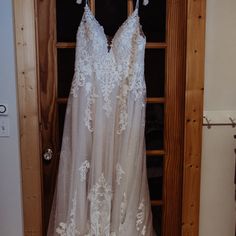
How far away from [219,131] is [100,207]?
2.41ft

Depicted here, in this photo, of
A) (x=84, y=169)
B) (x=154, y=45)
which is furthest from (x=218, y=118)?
(x=84, y=169)

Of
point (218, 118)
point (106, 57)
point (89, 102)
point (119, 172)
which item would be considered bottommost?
point (119, 172)

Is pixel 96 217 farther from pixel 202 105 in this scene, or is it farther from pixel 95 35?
pixel 95 35

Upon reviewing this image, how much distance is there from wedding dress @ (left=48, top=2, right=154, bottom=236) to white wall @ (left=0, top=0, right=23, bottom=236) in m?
0.22

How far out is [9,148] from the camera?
63.9 inches

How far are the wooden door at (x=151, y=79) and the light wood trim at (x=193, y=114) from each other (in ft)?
0.17

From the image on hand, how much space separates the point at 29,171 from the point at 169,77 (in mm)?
869

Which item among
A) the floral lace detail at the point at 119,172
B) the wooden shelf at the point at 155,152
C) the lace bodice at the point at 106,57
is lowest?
the floral lace detail at the point at 119,172

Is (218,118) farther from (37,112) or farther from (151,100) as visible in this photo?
(37,112)

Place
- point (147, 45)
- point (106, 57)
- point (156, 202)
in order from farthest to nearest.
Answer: point (156, 202), point (147, 45), point (106, 57)

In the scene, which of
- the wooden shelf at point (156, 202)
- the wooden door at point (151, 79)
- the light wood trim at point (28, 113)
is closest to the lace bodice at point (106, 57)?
the wooden door at point (151, 79)

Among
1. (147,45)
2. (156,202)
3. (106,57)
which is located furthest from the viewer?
(156,202)

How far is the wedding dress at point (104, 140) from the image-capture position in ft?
5.04

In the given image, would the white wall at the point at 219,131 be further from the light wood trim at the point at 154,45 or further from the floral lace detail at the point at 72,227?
Result: the floral lace detail at the point at 72,227
